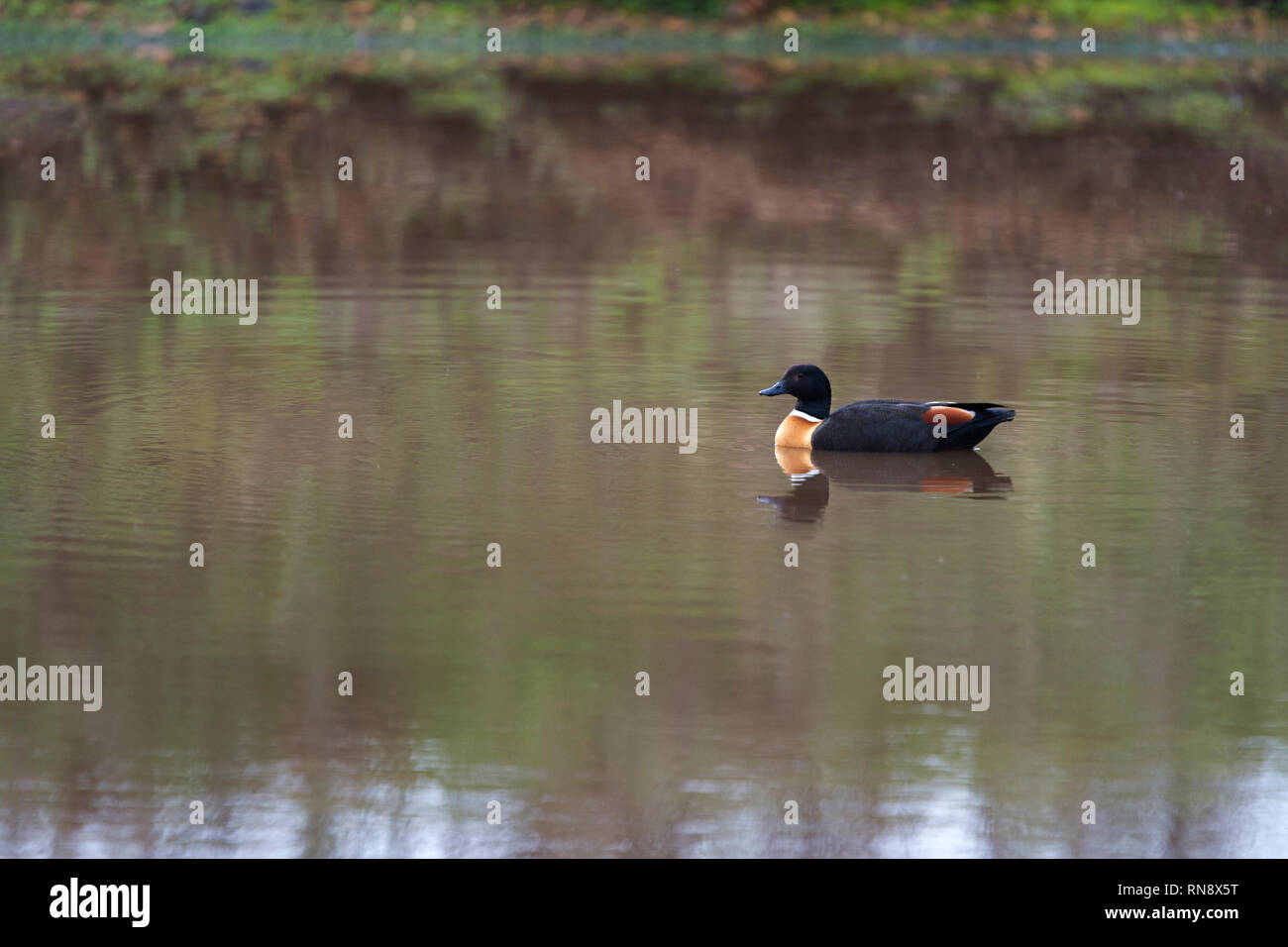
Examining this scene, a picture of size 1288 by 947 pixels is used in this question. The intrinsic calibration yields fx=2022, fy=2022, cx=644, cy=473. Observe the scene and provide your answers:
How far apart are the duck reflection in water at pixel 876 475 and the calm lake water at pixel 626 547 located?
0.05 metres

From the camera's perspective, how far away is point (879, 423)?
12195 millimetres

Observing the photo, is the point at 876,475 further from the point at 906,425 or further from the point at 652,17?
the point at 652,17

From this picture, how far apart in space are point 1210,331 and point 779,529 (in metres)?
6.90

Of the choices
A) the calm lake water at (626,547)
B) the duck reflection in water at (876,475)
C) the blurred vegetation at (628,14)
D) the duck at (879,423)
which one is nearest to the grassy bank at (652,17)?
the blurred vegetation at (628,14)

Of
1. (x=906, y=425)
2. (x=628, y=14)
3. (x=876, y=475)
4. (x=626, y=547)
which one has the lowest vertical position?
(x=626, y=547)

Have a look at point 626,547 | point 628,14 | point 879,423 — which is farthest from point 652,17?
point 626,547

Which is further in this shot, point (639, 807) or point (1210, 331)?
point (1210, 331)

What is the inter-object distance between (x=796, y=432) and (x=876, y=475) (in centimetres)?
66

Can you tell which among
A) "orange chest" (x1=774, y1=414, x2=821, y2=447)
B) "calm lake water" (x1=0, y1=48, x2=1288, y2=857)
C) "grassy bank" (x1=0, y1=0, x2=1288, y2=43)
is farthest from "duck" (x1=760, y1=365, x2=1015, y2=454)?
"grassy bank" (x1=0, y1=0, x2=1288, y2=43)

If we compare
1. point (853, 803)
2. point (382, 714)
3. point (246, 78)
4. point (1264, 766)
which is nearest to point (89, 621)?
point (382, 714)

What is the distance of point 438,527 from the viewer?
10453 millimetres

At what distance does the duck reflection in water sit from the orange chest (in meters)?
0.04

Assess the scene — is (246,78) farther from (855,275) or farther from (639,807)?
(639,807)

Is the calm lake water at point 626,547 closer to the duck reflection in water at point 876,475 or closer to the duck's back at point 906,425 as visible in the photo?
the duck reflection in water at point 876,475
